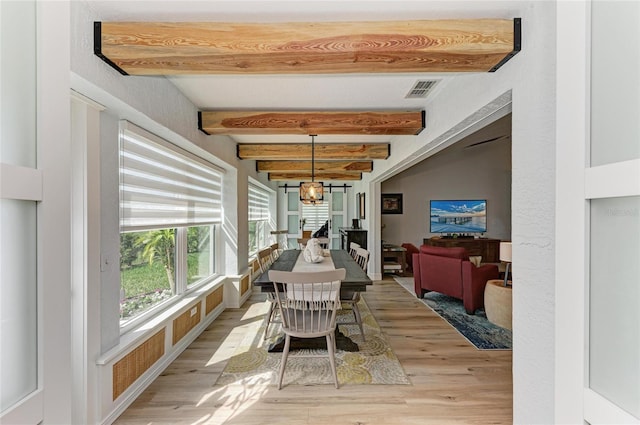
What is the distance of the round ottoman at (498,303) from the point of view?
11.6 feet

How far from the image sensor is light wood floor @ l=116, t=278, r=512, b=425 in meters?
2.04

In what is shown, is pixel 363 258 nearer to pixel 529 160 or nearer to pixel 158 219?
pixel 158 219

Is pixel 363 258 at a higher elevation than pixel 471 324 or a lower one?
higher

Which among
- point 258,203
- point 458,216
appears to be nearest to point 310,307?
point 258,203

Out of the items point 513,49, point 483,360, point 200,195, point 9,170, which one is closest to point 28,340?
point 9,170

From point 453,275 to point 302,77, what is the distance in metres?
3.59

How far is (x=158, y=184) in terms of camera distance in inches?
107

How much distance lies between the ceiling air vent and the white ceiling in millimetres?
57

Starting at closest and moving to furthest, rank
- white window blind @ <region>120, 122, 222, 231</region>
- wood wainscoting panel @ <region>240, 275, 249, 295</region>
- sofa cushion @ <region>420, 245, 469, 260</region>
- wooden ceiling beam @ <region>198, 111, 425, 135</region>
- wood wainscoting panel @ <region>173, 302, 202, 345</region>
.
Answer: white window blind @ <region>120, 122, 222, 231</region> < wood wainscoting panel @ <region>173, 302, 202, 345</region> < wooden ceiling beam @ <region>198, 111, 425, 135</region> < sofa cushion @ <region>420, 245, 469, 260</region> < wood wainscoting panel @ <region>240, 275, 249, 295</region>

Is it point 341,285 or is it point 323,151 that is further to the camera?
point 323,151

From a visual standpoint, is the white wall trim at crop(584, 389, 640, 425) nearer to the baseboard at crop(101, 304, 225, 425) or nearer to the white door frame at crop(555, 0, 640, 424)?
the white door frame at crop(555, 0, 640, 424)

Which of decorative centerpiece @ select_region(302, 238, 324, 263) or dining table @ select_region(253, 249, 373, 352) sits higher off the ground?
decorative centerpiece @ select_region(302, 238, 324, 263)

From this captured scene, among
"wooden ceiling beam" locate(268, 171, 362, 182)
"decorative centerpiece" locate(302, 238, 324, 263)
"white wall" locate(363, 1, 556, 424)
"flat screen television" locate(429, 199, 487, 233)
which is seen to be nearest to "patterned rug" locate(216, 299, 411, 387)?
"decorative centerpiece" locate(302, 238, 324, 263)

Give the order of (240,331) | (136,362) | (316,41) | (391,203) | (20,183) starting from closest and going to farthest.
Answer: (20,183) < (316,41) < (136,362) < (240,331) < (391,203)
